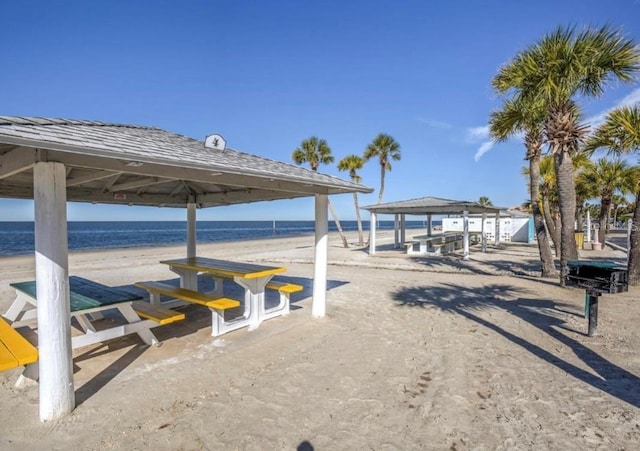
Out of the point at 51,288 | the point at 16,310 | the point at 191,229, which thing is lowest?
the point at 16,310

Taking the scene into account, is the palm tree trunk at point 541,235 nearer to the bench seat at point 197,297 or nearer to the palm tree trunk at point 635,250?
the palm tree trunk at point 635,250

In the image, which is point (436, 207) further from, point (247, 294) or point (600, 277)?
point (247, 294)

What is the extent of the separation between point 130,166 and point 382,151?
22.5 meters

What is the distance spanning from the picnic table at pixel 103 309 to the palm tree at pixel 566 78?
27.8 ft

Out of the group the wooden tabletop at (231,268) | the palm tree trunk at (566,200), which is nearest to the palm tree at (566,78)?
the palm tree trunk at (566,200)

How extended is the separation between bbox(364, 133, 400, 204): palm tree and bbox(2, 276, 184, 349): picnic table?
20.6 meters

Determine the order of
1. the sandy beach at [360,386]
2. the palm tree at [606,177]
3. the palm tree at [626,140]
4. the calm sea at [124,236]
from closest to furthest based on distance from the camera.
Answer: the sandy beach at [360,386] → the palm tree at [626,140] → the palm tree at [606,177] → the calm sea at [124,236]

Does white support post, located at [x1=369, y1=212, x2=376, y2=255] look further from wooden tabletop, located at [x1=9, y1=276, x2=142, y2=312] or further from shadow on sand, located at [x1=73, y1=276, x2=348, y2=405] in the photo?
wooden tabletop, located at [x1=9, y1=276, x2=142, y2=312]

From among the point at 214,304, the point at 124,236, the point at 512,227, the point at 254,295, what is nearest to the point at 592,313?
the point at 254,295

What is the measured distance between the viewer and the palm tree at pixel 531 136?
976 cm

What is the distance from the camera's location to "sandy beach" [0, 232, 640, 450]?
9.34 ft

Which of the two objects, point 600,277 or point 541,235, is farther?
point 541,235

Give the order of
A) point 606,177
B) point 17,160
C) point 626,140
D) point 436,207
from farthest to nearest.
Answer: point 606,177
point 436,207
point 626,140
point 17,160

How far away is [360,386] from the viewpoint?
12.2ft
